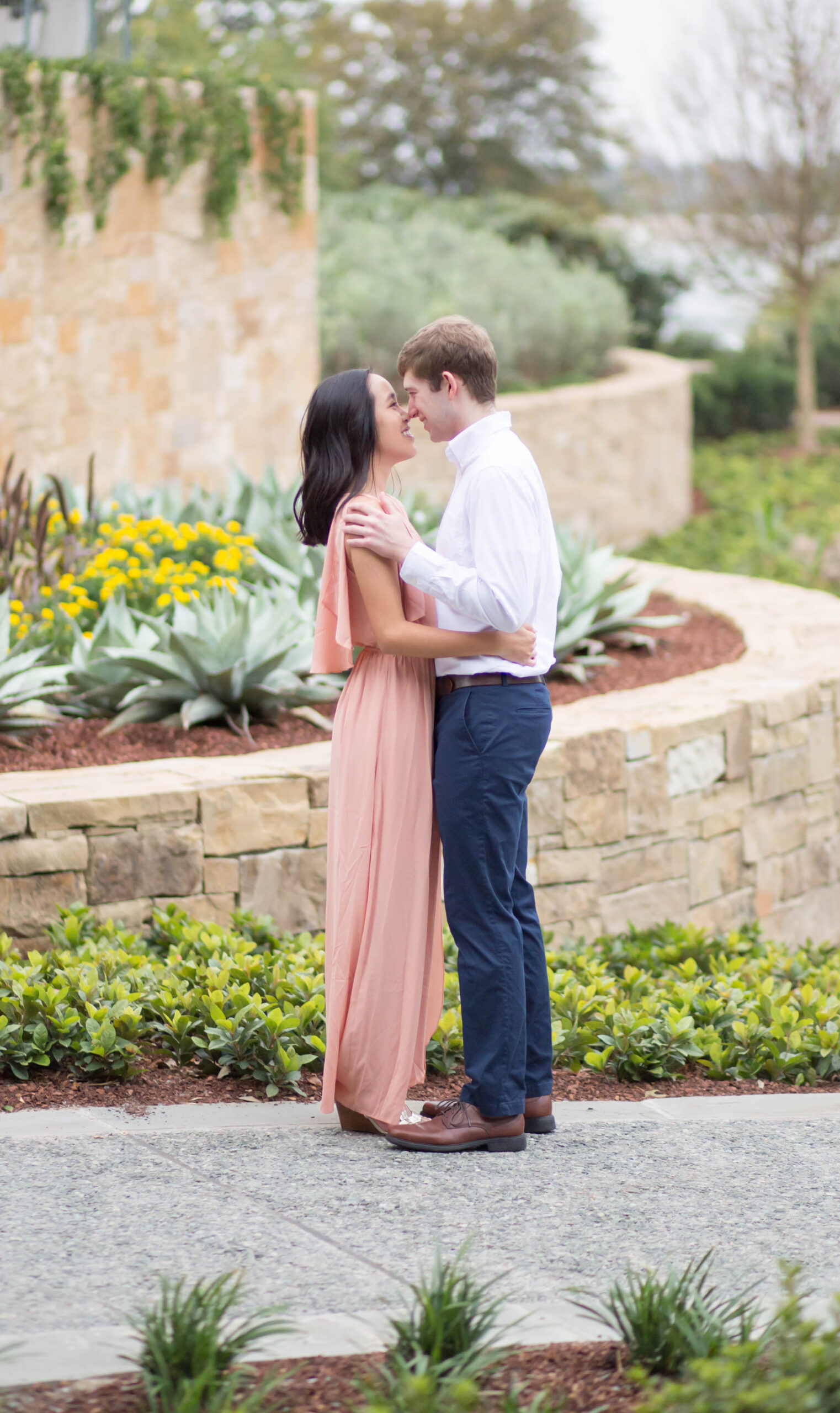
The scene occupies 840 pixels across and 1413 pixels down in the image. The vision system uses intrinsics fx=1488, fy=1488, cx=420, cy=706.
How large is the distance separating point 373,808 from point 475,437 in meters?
0.85

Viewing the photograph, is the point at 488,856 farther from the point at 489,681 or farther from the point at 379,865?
the point at 489,681

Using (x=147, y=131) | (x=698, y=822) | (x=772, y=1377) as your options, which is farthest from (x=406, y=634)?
(x=147, y=131)

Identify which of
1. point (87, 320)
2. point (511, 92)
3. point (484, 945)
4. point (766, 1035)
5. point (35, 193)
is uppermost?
point (511, 92)

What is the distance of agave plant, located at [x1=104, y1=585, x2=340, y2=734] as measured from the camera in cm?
533

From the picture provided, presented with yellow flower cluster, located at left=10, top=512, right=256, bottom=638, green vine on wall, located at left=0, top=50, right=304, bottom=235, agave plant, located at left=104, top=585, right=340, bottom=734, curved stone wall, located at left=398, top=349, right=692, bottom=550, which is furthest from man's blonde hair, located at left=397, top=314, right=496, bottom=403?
curved stone wall, located at left=398, top=349, right=692, bottom=550

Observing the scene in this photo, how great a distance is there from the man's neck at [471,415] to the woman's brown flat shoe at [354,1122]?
155cm

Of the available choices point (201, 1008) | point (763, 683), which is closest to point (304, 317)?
point (763, 683)

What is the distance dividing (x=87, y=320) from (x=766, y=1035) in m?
7.86

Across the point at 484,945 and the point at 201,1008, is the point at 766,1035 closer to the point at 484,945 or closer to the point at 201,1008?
the point at 484,945

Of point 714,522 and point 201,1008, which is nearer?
point 201,1008

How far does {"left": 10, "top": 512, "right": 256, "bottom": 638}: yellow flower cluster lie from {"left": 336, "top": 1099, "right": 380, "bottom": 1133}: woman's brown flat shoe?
9.40 feet

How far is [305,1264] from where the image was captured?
264 cm

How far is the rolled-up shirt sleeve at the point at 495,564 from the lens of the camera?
3.14 meters

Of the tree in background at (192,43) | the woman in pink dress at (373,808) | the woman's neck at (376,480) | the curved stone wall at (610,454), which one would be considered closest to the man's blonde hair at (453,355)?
the woman in pink dress at (373,808)
